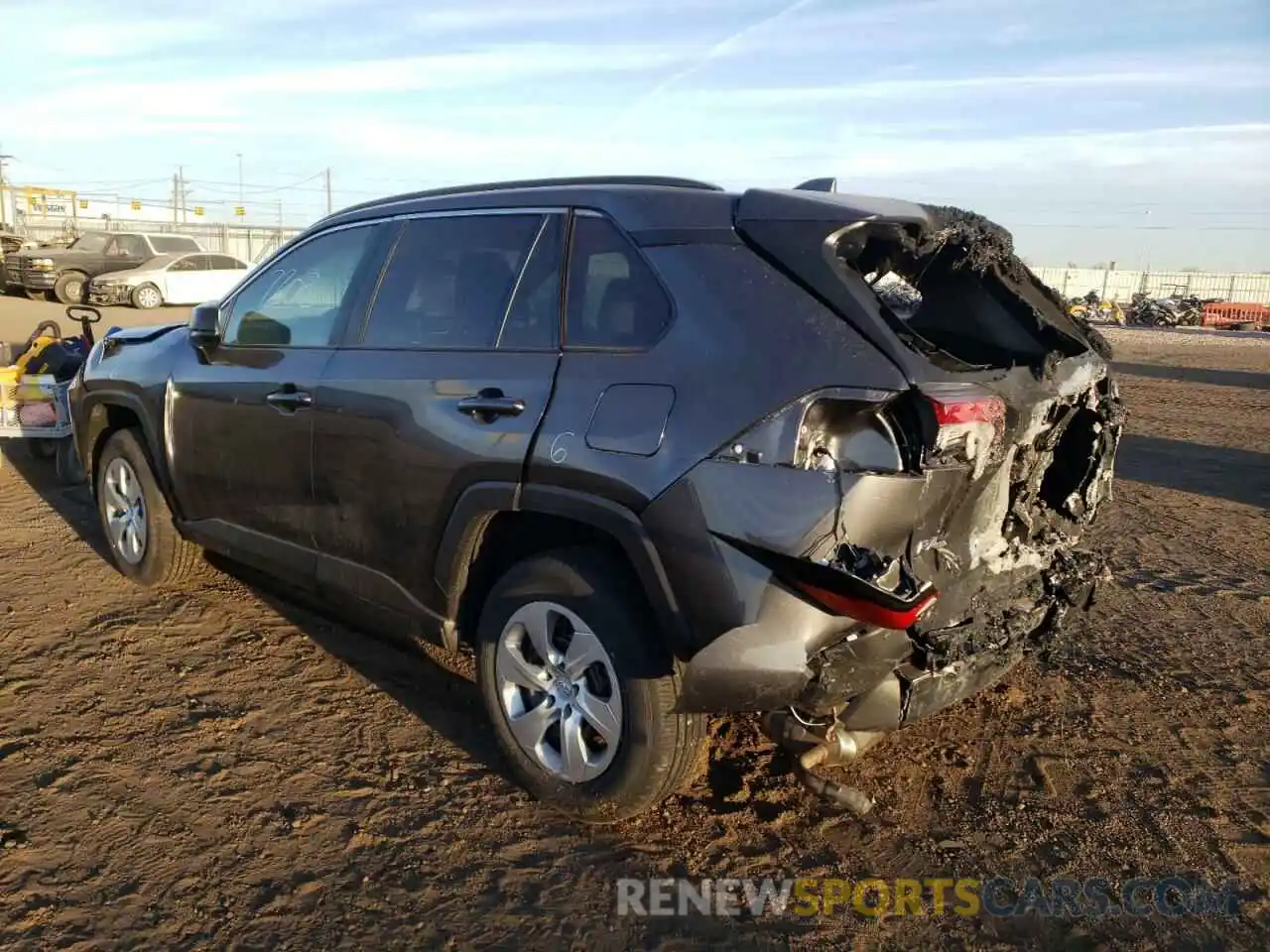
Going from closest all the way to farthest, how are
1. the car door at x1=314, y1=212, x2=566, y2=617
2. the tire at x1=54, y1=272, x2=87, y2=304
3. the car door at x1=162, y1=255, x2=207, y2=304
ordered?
the car door at x1=314, y1=212, x2=566, y2=617
the car door at x1=162, y1=255, x2=207, y2=304
the tire at x1=54, y1=272, x2=87, y2=304

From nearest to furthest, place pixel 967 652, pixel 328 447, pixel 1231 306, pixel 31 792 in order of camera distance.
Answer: pixel 967 652 < pixel 31 792 < pixel 328 447 < pixel 1231 306

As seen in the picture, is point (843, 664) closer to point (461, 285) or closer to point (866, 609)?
point (866, 609)

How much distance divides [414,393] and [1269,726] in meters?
3.46

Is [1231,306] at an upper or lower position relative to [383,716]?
upper

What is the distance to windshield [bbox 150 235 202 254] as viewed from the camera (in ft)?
80.5

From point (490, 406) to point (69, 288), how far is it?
24335 mm

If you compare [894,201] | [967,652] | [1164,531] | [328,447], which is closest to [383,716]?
[328,447]

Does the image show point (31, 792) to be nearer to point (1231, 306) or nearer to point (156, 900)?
point (156, 900)

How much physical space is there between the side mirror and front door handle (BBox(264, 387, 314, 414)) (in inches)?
27.6

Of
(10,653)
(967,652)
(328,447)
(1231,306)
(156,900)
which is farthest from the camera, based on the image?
(1231,306)

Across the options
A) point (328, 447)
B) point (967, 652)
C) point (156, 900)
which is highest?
point (328, 447)

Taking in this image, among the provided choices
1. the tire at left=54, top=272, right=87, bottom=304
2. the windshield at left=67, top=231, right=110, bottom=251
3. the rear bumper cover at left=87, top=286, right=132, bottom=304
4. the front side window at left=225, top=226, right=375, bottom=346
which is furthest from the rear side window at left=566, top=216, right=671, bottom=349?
the windshield at left=67, top=231, right=110, bottom=251

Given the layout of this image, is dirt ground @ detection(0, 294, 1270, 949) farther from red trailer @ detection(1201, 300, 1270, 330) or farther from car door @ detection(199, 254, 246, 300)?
red trailer @ detection(1201, 300, 1270, 330)

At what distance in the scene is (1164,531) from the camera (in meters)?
6.48
